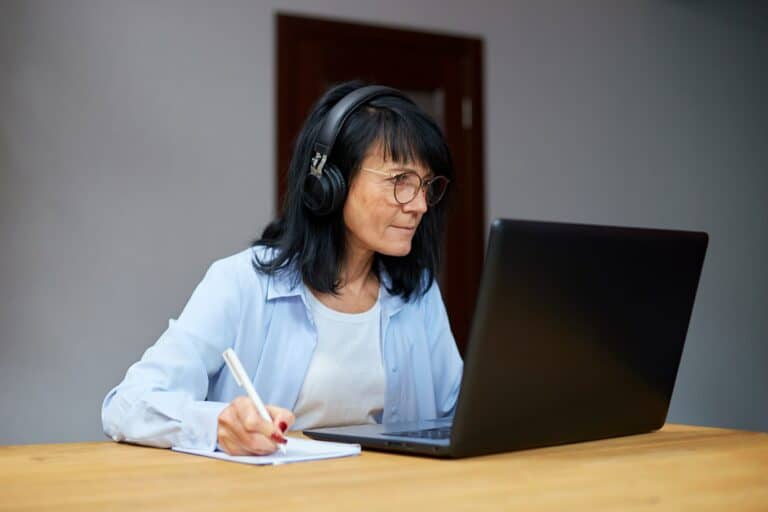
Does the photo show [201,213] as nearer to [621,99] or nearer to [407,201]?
[407,201]

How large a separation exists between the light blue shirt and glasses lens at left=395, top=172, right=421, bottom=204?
0.68 ft

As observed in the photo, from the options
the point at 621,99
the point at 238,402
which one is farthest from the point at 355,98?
the point at 621,99

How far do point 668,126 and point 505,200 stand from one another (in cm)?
103

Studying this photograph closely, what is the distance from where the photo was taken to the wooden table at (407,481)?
2.68 ft

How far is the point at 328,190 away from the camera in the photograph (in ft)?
5.33

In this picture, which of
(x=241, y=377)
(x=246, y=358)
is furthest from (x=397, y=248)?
(x=241, y=377)

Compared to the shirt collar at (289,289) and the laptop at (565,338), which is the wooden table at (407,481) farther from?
the shirt collar at (289,289)

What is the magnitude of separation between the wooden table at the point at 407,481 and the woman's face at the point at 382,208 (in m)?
0.60

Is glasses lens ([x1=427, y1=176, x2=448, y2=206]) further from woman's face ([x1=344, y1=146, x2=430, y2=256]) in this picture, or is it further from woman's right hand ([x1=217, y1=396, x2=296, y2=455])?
woman's right hand ([x1=217, y1=396, x2=296, y2=455])

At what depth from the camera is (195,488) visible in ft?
2.91

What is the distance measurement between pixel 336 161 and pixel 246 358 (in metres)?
0.38

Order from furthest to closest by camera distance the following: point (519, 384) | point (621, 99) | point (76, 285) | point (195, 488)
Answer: point (621, 99), point (76, 285), point (519, 384), point (195, 488)

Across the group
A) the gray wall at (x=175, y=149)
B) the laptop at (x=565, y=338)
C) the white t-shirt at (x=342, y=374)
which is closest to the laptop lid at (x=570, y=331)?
the laptop at (x=565, y=338)

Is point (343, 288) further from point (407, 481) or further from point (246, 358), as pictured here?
point (407, 481)
